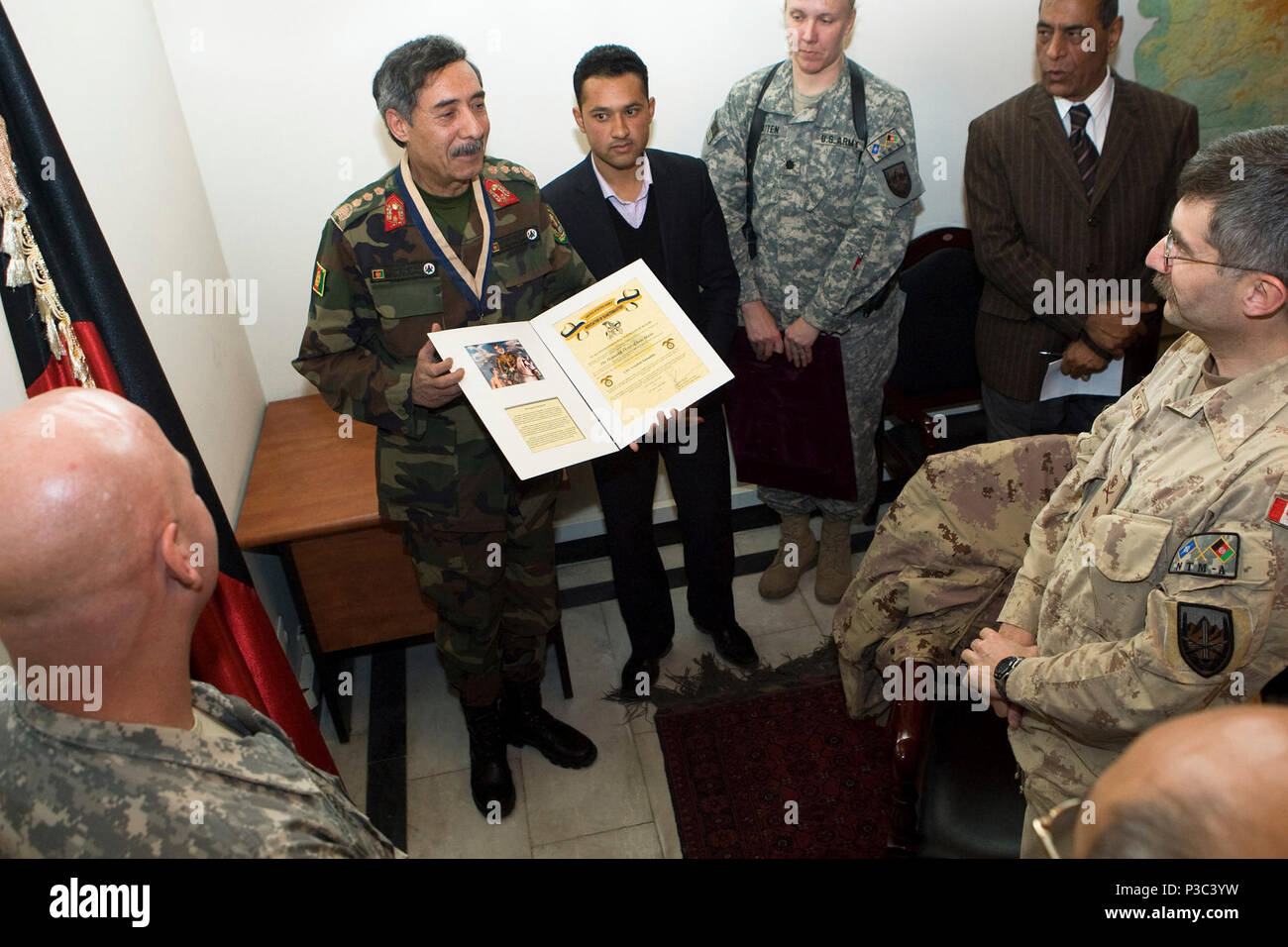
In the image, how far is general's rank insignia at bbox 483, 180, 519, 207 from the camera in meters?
2.36

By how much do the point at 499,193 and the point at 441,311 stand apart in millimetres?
353

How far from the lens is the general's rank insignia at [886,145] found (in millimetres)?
2898

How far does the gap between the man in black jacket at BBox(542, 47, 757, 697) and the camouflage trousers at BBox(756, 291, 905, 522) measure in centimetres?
55

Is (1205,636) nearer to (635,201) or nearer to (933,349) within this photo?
(635,201)

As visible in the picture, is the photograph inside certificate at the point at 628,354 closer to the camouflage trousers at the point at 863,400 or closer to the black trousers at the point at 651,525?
the black trousers at the point at 651,525

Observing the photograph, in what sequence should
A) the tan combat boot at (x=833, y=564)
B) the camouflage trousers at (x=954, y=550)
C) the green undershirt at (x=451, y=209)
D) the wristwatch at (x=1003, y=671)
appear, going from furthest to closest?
1. the tan combat boot at (x=833, y=564)
2. the green undershirt at (x=451, y=209)
3. the camouflage trousers at (x=954, y=550)
4. the wristwatch at (x=1003, y=671)

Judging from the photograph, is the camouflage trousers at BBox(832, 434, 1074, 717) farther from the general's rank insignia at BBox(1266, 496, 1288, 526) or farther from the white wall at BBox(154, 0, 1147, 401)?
the white wall at BBox(154, 0, 1147, 401)

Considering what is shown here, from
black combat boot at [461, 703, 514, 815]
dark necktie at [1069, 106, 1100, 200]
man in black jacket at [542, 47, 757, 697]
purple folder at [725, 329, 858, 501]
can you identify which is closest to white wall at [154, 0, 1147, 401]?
man in black jacket at [542, 47, 757, 697]

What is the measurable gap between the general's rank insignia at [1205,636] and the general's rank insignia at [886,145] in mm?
1861

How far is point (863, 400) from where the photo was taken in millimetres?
3332

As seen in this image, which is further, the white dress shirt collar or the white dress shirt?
the white dress shirt

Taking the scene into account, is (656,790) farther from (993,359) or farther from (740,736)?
(993,359)

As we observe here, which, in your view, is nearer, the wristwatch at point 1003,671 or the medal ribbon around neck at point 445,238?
the wristwatch at point 1003,671

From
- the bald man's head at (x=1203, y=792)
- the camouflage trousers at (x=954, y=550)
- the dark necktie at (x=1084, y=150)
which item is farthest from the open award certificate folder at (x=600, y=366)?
the bald man's head at (x=1203, y=792)
